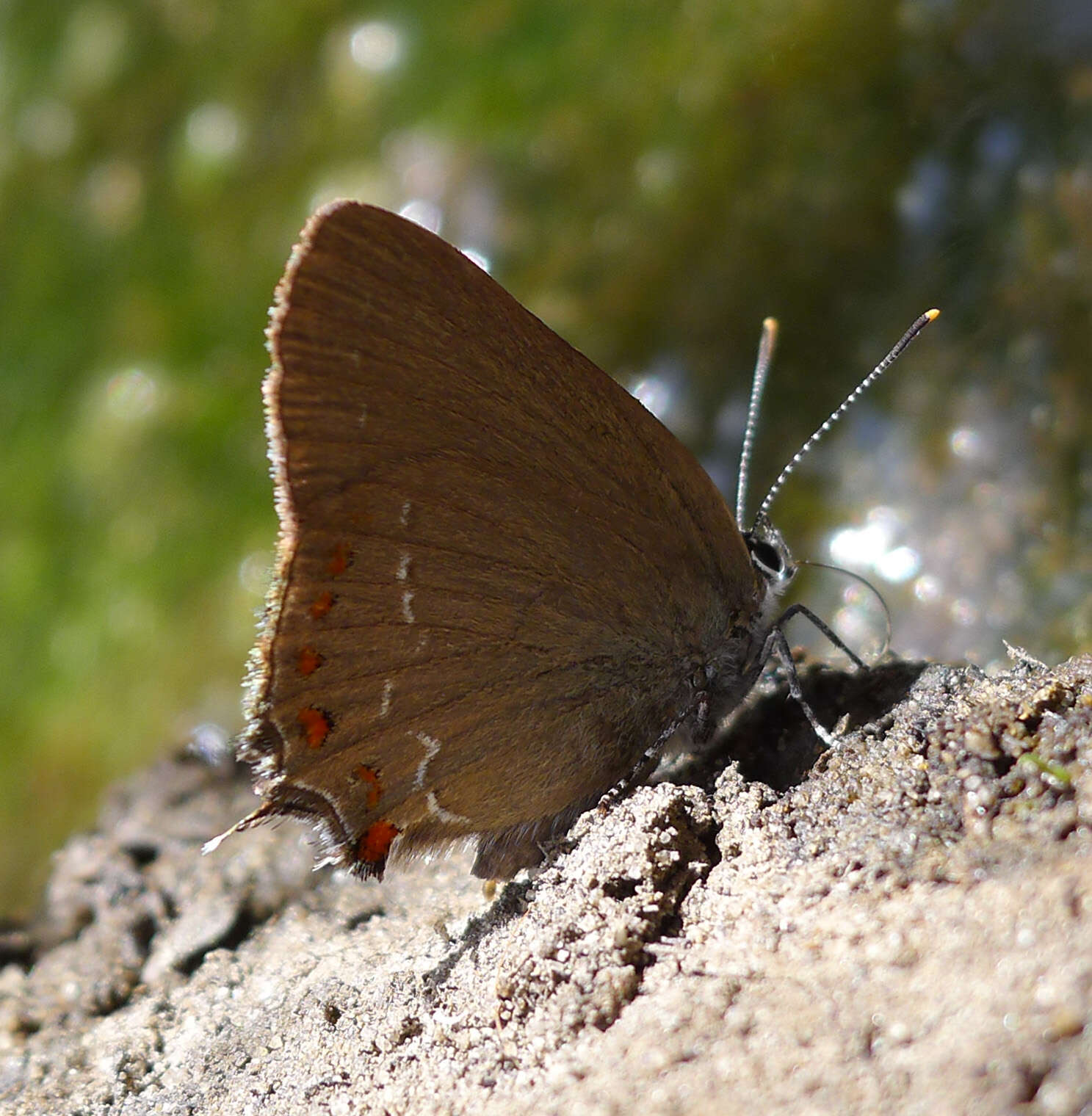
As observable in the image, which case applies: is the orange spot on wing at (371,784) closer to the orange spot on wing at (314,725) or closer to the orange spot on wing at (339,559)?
the orange spot on wing at (314,725)

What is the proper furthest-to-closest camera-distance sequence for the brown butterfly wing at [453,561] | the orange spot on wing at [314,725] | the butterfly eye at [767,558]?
the butterfly eye at [767,558] → the orange spot on wing at [314,725] → the brown butterfly wing at [453,561]

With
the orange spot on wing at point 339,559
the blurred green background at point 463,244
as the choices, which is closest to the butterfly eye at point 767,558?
the orange spot on wing at point 339,559

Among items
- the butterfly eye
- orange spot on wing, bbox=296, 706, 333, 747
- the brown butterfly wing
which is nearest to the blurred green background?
the butterfly eye

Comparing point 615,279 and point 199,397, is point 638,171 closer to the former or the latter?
point 615,279

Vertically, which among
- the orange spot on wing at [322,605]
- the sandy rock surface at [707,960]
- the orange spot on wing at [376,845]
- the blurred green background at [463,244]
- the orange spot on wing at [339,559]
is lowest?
the sandy rock surface at [707,960]

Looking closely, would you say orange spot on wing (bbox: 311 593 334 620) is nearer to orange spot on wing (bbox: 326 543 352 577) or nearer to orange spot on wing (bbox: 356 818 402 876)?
orange spot on wing (bbox: 326 543 352 577)

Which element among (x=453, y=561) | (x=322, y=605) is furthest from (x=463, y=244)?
(x=322, y=605)
